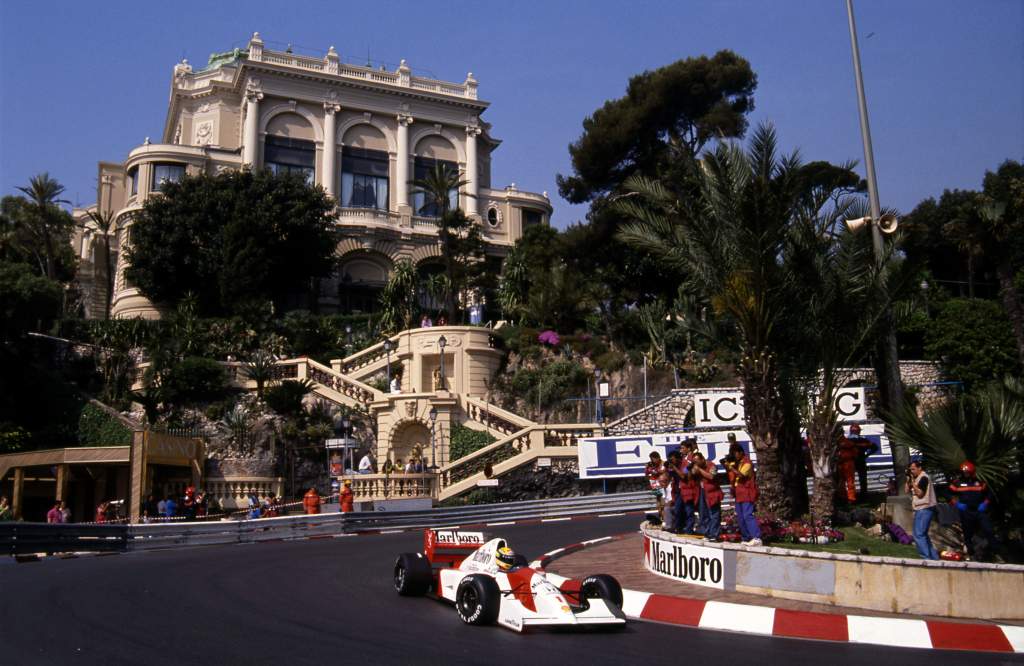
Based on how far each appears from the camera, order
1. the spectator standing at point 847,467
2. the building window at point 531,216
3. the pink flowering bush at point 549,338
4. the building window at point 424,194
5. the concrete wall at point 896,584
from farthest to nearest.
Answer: the building window at point 531,216 → the building window at point 424,194 → the pink flowering bush at point 549,338 → the spectator standing at point 847,467 → the concrete wall at point 896,584

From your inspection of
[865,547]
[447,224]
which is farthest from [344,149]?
[865,547]

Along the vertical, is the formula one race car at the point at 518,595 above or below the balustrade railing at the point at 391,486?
below

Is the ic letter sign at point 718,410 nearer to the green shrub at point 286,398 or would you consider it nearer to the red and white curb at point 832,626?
the green shrub at point 286,398

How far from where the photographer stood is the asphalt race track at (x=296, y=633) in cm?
881

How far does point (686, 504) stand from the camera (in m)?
15.5

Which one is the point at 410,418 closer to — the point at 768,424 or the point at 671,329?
the point at 671,329

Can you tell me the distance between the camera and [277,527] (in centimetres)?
2375

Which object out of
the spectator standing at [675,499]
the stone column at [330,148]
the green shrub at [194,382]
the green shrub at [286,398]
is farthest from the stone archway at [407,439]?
the stone column at [330,148]

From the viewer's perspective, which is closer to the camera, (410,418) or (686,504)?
(686,504)

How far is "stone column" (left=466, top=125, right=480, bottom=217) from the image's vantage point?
2581 inches

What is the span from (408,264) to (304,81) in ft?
57.9

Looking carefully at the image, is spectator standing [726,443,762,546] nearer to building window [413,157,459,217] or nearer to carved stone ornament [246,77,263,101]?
building window [413,157,459,217]

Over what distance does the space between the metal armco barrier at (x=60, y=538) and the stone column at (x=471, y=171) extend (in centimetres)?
4562

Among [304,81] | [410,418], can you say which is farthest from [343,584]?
[304,81]
